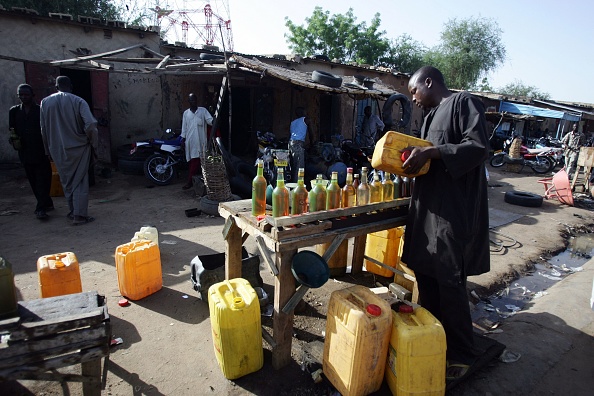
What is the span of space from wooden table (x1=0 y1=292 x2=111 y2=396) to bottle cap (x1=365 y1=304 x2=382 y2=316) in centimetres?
148

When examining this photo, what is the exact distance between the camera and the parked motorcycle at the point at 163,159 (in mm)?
8312

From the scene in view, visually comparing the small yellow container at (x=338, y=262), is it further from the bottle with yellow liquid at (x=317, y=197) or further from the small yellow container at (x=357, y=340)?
the small yellow container at (x=357, y=340)

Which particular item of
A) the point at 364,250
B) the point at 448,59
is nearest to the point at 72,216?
the point at 364,250

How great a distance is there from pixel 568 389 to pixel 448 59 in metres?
33.8

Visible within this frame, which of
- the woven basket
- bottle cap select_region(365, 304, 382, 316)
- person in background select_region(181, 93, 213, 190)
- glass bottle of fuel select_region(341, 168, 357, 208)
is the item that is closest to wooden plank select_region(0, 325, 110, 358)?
bottle cap select_region(365, 304, 382, 316)

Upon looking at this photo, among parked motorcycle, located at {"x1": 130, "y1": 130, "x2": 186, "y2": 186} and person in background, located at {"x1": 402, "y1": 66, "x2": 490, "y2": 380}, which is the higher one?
person in background, located at {"x1": 402, "y1": 66, "x2": 490, "y2": 380}

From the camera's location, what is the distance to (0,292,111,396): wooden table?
5.75ft

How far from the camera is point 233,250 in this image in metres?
3.19

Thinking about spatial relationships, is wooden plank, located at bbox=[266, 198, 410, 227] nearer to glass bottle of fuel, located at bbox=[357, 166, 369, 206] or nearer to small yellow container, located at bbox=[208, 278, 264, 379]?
glass bottle of fuel, located at bbox=[357, 166, 369, 206]

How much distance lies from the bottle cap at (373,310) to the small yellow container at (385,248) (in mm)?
1777

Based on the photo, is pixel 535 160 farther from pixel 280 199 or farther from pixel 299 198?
pixel 280 199

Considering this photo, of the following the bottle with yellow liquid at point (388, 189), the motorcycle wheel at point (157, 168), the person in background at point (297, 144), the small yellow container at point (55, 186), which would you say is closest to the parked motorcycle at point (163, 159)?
the motorcycle wheel at point (157, 168)

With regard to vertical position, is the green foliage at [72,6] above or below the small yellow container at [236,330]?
above

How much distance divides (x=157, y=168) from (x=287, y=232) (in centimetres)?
668
